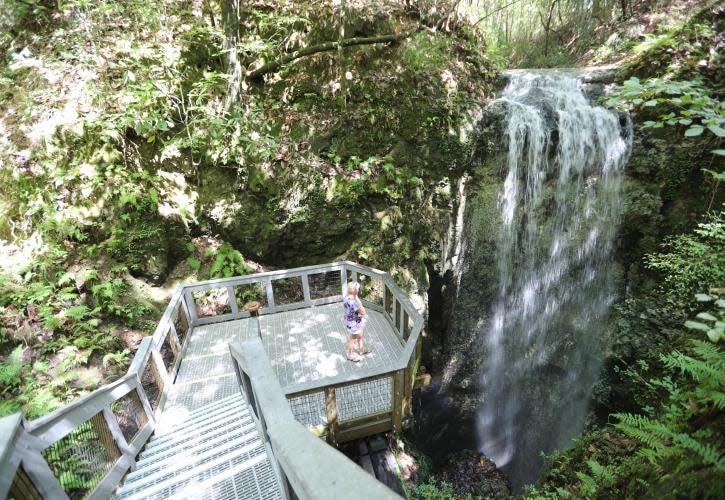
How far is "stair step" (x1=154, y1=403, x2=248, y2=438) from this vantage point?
→ 13.9ft

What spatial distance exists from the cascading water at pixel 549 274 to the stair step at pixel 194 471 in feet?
27.7

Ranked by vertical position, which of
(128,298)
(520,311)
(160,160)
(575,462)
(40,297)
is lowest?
(520,311)

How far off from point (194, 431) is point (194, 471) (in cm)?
125

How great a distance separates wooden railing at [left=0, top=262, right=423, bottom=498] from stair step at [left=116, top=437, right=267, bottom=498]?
1.10ft

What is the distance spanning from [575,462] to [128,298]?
8656 mm

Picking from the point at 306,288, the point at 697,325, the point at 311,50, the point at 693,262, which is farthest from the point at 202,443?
the point at 311,50

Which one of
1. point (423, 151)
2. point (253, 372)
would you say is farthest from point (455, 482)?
point (423, 151)

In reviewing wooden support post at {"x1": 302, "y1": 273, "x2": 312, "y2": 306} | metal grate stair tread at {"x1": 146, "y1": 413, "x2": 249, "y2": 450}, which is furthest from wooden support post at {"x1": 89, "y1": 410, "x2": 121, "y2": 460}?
wooden support post at {"x1": 302, "y1": 273, "x2": 312, "y2": 306}

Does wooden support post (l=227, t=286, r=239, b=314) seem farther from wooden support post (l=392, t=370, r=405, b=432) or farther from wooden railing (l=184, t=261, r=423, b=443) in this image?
wooden support post (l=392, t=370, r=405, b=432)

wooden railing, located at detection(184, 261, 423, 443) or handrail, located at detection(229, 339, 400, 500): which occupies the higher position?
handrail, located at detection(229, 339, 400, 500)

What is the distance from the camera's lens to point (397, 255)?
932cm

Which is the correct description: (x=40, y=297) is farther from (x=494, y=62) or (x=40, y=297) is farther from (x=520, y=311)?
(x=494, y=62)

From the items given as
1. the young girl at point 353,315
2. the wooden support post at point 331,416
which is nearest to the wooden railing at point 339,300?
the wooden support post at point 331,416

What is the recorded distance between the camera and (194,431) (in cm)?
407
